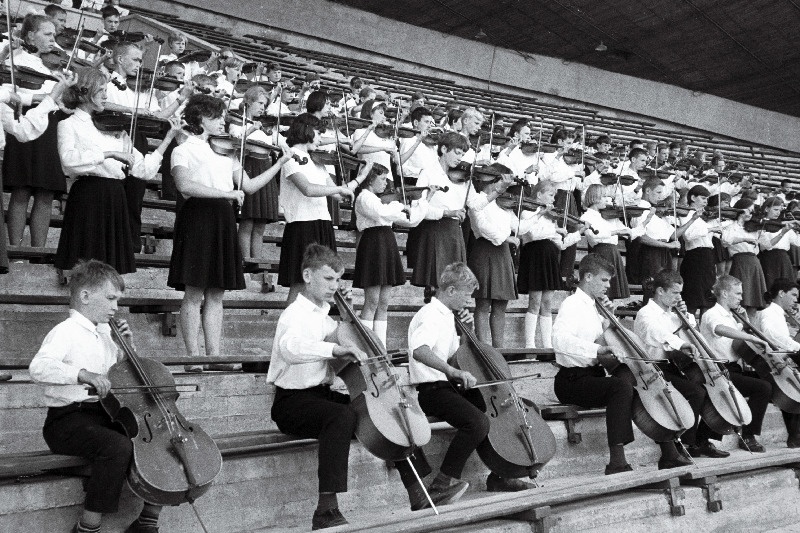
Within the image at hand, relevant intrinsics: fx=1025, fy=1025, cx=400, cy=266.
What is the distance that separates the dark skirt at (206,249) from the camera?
5422 mm

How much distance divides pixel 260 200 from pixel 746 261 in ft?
15.9

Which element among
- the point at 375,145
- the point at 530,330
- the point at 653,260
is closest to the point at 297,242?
the point at 530,330

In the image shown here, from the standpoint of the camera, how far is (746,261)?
9578 millimetres

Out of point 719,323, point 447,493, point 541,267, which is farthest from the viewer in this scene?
point 541,267

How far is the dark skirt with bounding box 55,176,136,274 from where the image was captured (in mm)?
5398

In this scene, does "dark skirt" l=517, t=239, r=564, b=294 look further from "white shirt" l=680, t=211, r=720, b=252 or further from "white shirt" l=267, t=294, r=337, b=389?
"white shirt" l=267, t=294, r=337, b=389

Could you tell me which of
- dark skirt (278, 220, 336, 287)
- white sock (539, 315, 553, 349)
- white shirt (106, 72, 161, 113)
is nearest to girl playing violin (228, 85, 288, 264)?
white shirt (106, 72, 161, 113)

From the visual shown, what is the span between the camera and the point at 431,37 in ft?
63.9

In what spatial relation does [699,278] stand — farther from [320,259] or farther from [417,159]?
[320,259]

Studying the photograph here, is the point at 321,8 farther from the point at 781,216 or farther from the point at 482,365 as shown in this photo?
the point at 482,365

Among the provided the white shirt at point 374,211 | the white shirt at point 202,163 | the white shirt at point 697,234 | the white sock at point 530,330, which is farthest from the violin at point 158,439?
the white shirt at point 697,234

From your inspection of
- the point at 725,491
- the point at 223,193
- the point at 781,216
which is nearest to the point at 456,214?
the point at 223,193

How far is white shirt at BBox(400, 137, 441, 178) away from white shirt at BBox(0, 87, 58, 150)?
386cm

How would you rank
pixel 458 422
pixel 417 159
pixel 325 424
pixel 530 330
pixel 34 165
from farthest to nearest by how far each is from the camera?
pixel 417 159 < pixel 530 330 < pixel 34 165 < pixel 458 422 < pixel 325 424
